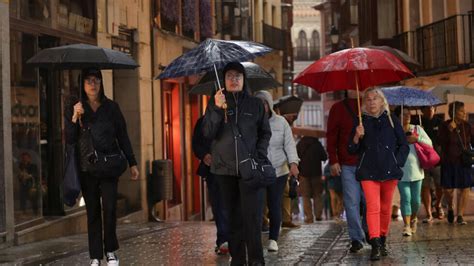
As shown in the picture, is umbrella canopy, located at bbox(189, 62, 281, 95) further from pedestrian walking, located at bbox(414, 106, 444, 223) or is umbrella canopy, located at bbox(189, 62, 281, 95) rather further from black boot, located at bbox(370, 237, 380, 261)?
pedestrian walking, located at bbox(414, 106, 444, 223)

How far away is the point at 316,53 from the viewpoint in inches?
4168

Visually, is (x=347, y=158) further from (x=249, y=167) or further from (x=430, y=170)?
(x=430, y=170)

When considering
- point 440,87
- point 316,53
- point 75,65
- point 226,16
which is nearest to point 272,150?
point 75,65

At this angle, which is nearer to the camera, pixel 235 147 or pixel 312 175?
pixel 235 147

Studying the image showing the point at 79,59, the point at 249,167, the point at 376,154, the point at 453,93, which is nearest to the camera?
the point at 249,167

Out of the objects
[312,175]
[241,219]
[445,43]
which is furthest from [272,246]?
[445,43]

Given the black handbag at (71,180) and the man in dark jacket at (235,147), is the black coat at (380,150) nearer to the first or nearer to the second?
the man in dark jacket at (235,147)

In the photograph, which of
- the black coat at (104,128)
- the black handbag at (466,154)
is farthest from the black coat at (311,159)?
the black coat at (104,128)

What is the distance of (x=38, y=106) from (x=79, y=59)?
16.1 feet

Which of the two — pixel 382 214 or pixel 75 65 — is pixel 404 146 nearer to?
pixel 382 214

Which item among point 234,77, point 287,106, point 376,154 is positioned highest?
point 234,77

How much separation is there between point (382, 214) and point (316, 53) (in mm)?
94231

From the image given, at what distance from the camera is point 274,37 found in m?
47.2

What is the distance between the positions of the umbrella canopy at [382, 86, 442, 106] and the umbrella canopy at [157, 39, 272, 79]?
443 cm
